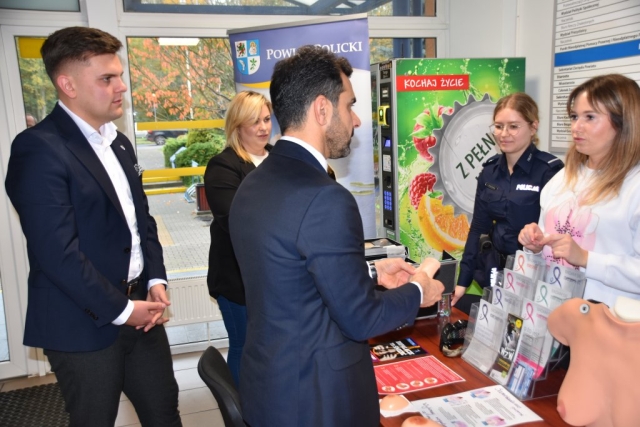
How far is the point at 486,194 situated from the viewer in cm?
251

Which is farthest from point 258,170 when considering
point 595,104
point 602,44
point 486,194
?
point 602,44

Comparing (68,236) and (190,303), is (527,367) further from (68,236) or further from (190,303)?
(190,303)

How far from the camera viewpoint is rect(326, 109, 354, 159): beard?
4.25 feet

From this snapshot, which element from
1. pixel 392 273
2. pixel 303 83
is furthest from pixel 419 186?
pixel 303 83

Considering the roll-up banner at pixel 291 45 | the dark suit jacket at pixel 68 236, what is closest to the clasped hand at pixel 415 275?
the dark suit jacket at pixel 68 236

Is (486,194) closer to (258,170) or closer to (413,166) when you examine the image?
(413,166)

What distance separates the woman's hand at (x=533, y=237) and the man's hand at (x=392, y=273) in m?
0.47

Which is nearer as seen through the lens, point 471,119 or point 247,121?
point 247,121

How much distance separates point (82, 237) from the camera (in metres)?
1.67

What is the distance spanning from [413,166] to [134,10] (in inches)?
87.9

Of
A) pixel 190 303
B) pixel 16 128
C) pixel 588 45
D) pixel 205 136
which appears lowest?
pixel 190 303

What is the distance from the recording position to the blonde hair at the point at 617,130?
5.84ft

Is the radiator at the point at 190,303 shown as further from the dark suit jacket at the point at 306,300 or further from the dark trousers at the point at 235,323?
the dark suit jacket at the point at 306,300

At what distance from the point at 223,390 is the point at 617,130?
1.58 metres
